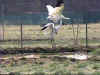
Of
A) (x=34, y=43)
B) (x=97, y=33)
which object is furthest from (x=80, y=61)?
(x=97, y=33)

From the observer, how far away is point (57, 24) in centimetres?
1711

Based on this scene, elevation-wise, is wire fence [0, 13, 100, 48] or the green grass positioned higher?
wire fence [0, 13, 100, 48]

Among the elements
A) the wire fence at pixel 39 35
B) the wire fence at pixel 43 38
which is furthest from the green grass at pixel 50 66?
the wire fence at pixel 43 38

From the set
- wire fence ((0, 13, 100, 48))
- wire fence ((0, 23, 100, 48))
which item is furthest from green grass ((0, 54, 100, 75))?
wire fence ((0, 23, 100, 48))

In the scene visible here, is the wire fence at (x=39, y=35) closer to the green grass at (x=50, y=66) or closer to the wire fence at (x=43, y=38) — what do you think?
the wire fence at (x=43, y=38)

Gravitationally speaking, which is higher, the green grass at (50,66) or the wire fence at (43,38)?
the wire fence at (43,38)

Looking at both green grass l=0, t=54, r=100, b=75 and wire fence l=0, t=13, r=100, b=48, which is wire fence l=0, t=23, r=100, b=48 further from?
green grass l=0, t=54, r=100, b=75

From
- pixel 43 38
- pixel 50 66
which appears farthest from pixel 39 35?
pixel 50 66

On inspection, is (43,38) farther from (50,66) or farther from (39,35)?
(50,66)

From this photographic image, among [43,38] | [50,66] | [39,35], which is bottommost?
[50,66]

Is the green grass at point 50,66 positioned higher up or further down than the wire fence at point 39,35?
further down

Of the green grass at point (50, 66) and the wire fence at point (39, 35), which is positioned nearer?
the green grass at point (50, 66)

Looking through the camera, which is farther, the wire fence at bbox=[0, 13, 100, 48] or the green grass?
the wire fence at bbox=[0, 13, 100, 48]

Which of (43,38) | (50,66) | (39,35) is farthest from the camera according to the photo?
(39,35)
